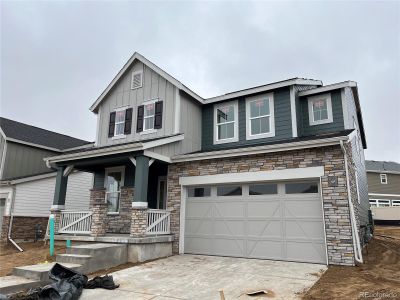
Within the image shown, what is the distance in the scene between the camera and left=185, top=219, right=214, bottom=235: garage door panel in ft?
35.8

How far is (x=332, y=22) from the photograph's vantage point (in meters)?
14.1

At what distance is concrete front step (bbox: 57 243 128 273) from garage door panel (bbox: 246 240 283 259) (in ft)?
13.4

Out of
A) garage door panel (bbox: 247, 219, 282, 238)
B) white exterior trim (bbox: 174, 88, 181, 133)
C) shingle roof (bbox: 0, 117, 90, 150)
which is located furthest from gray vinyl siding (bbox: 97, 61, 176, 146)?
shingle roof (bbox: 0, 117, 90, 150)

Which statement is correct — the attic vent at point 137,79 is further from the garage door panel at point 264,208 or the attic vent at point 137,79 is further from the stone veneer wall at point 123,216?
the garage door panel at point 264,208

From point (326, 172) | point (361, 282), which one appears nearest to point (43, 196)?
point (326, 172)

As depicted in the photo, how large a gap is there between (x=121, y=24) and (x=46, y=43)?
19.3 feet

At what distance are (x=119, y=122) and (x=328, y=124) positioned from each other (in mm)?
9257

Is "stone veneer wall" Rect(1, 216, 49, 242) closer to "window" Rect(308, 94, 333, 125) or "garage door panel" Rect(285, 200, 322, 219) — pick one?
"garage door panel" Rect(285, 200, 322, 219)

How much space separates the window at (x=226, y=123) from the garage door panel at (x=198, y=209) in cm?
316

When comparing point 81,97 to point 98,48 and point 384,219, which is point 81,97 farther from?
point 384,219

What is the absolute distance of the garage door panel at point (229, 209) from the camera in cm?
1045

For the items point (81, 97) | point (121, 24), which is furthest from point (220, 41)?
point (81, 97)

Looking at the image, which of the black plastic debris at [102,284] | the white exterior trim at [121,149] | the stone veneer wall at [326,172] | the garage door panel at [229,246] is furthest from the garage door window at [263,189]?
the black plastic debris at [102,284]

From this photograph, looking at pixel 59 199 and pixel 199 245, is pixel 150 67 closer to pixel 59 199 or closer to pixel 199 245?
pixel 59 199
